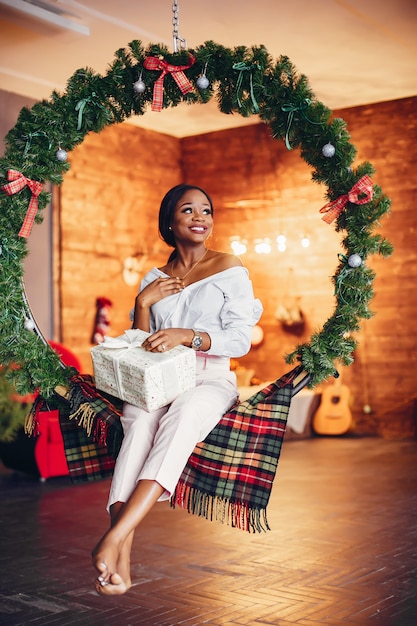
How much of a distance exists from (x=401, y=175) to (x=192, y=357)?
6827mm

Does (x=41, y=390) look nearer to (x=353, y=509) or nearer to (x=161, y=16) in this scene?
(x=353, y=509)

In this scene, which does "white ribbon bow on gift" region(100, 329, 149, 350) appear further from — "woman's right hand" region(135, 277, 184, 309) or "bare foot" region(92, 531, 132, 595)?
"bare foot" region(92, 531, 132, 595)

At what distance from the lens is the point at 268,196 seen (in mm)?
10234

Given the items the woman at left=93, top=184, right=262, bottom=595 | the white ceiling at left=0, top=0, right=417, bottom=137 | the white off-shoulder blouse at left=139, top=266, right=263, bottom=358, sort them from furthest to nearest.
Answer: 1. the white ceiling at left=0, top=0, right=417, bottom=137
2. the white off-shoulder blouse at left=139, top=266, right=263, bottom=358
3. the woman at left=93, top=184, right=262, bottom=595

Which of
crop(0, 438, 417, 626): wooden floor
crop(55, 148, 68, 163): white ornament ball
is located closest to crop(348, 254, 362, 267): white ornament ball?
crop(55, 148, 68, 163): white ornament ball

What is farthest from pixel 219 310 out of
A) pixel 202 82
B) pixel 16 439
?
pixel 16 439

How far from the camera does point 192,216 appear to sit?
3.37m

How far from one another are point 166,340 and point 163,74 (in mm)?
1092

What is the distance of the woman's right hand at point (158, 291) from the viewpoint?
3.32m

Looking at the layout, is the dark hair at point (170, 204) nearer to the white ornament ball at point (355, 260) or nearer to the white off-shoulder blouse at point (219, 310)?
the white off-shoulder blouse at point (219, 310)

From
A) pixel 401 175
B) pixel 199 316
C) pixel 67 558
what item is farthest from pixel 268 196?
pixel 199 316

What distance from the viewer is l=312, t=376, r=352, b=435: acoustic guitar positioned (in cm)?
948

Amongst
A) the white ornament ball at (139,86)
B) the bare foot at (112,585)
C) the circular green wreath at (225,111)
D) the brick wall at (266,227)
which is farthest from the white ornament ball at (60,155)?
the brick wall at (266,227)

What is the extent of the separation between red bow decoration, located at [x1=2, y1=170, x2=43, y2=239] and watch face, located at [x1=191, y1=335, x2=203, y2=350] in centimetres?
84
